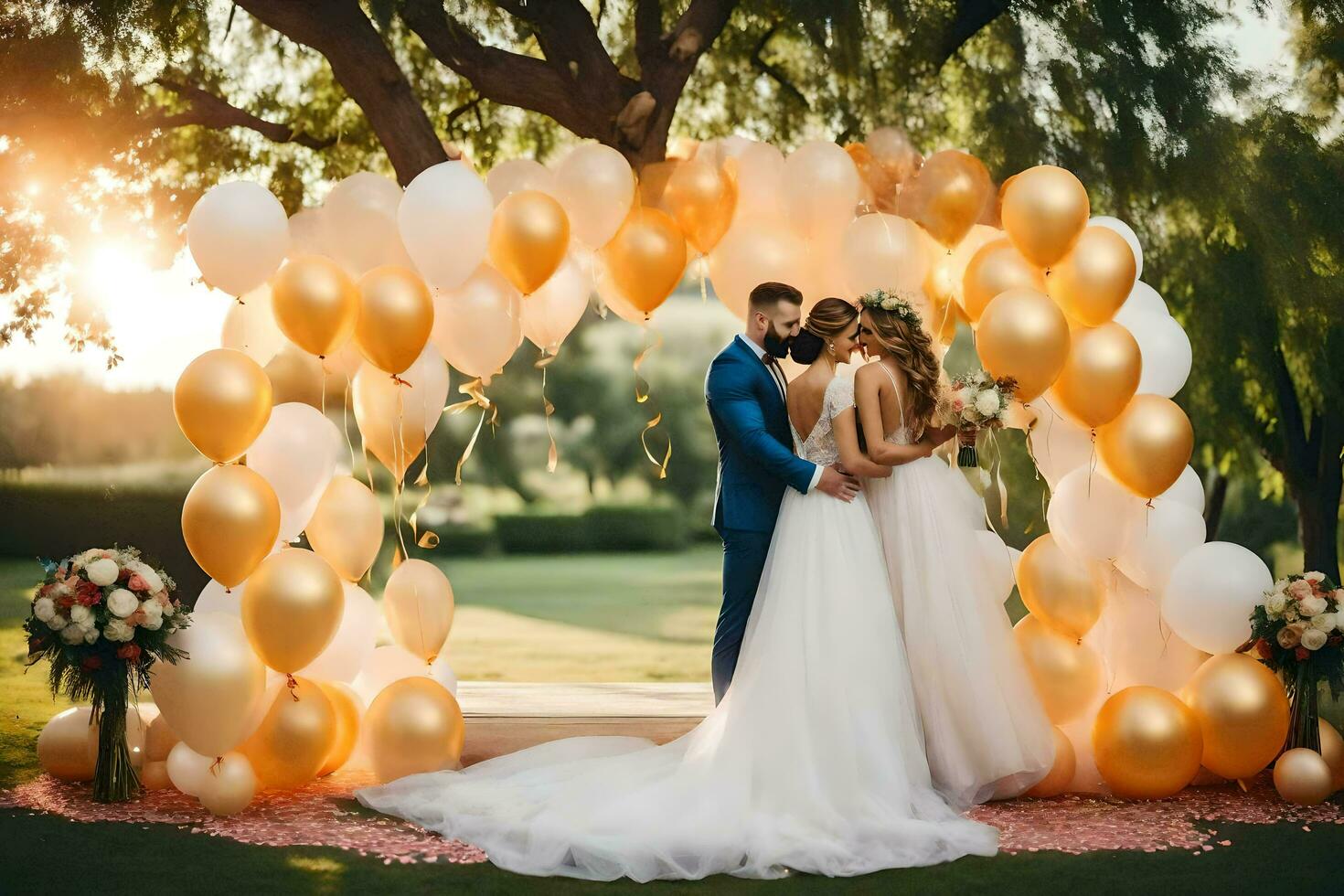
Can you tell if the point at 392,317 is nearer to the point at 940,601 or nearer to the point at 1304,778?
the point at 940,601

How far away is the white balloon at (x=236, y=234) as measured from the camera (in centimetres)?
→ 434

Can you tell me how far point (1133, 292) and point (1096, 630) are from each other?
4.21 ft

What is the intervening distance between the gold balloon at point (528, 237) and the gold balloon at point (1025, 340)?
4.85ft

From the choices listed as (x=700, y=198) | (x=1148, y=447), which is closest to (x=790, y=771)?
(x=1148, y=447)

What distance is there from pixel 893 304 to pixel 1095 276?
0.71m

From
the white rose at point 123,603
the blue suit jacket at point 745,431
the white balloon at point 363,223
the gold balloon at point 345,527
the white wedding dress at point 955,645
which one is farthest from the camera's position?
the gold balloon at point 345,527

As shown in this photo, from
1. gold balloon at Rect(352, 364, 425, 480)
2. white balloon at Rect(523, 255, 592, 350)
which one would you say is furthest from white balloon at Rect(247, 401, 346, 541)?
white balloon at Rect(523, 255, 592, 350)

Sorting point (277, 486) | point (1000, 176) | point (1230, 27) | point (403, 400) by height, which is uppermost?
point (1230, 27)

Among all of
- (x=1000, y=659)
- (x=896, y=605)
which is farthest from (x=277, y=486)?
(x=1000, y=659)

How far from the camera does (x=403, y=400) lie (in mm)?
4762

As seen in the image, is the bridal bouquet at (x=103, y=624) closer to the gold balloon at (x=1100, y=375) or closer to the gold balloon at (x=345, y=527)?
the gold balloon at (x=345, y=527)

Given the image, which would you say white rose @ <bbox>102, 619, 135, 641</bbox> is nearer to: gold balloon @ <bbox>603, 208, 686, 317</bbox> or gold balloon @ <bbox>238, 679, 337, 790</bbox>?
gold balloon @ <bbox>238, 679, 337, 790</bbox>

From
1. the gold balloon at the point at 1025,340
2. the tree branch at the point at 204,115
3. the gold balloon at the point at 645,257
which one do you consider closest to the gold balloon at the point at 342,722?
the gold balloon at the point at 645,257

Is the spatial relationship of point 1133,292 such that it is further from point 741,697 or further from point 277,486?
point 277,486
